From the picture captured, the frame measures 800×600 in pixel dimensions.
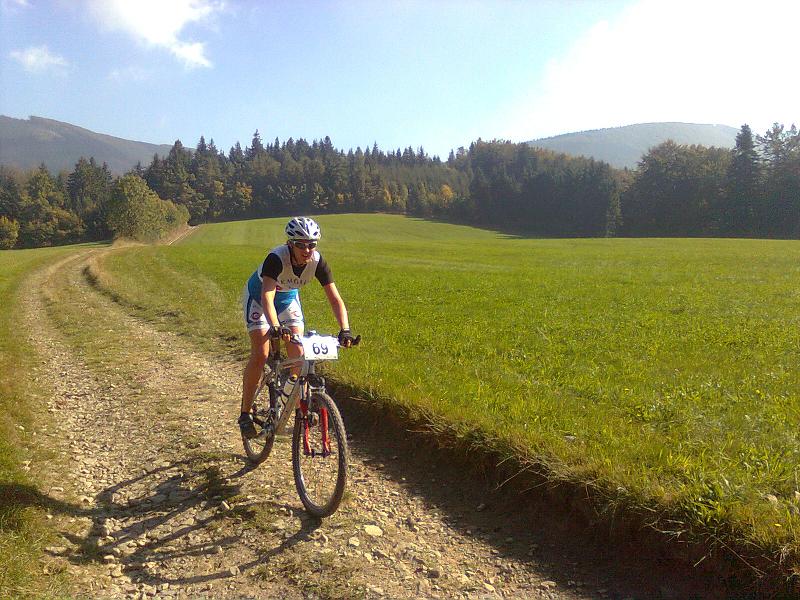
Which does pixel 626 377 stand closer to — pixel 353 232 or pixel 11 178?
pixel 353 232

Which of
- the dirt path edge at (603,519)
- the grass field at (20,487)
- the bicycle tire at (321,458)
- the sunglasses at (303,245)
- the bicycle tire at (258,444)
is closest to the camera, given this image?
the dirt path edge at (603,519)

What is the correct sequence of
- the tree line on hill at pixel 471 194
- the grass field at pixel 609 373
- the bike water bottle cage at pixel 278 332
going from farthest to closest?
the tree line on hill at pixel 471 194 → the bike water bottle cage at pixel 278 332 → the grass field at pixel 609 373

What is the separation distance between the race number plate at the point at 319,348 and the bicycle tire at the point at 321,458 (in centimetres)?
37

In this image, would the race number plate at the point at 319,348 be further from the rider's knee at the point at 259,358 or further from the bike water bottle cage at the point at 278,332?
the rider's knee at the point at 259,358

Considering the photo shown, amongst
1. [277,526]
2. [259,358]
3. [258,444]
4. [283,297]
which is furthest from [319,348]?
[258,444]

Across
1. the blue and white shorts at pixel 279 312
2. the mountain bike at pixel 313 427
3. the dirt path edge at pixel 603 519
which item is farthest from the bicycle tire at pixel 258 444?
the dirt path edge at pixel 603 519

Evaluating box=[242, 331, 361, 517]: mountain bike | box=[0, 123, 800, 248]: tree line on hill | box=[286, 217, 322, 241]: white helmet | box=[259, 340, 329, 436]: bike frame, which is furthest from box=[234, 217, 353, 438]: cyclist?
box=[0, 123, 800, 248]: tree line on hill

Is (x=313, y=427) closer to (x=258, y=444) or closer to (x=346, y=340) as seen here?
(x=346, y=340)

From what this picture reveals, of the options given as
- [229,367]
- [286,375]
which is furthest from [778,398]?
[229,367]

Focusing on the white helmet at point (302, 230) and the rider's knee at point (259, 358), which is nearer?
the white helmet at point (302, 230)

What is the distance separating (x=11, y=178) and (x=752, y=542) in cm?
13535

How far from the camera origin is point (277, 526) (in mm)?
4691

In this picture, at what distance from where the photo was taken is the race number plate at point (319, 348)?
199 inches

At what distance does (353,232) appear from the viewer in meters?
89.8
